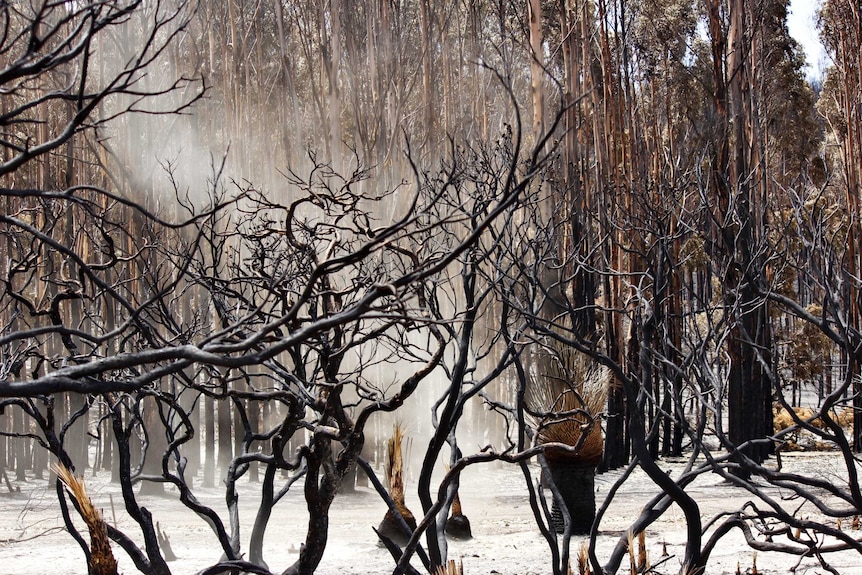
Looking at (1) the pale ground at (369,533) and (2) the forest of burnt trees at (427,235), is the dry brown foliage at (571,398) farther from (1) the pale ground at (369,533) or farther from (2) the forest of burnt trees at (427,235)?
(1) the pale ground at (369,533)

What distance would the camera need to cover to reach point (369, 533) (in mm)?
10820

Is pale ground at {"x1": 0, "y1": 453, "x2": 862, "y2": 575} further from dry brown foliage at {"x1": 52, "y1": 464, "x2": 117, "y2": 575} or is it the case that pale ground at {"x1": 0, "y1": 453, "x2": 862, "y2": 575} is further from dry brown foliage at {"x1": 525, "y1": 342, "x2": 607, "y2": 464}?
dry brown foliage at {"x1": 52, "y1": 464, "x2": 117, "y2": 575}

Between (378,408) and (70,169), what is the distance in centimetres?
887

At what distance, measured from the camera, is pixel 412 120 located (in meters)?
19.2

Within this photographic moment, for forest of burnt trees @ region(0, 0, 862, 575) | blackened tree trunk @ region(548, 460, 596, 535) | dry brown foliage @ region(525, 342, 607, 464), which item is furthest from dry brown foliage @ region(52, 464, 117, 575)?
blackened tree trunk @ region(548, 460, 596, 535)

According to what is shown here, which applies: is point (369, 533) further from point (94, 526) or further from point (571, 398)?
point (94, 526)

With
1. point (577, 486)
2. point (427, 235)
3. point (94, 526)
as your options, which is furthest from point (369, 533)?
point (94, 526)

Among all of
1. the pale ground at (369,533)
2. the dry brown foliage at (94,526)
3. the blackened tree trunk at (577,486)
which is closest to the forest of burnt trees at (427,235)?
the dry brown foliage at (94,526)

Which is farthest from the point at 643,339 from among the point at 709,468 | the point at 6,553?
the point at 6,553

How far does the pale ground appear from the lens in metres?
8.63

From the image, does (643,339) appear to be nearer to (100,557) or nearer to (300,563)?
(300,563)

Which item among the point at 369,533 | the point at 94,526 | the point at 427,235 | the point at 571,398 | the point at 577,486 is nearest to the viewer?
the point at 94,526

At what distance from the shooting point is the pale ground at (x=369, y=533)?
8633 millimetres

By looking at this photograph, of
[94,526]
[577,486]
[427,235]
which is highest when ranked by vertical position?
[427,235]
